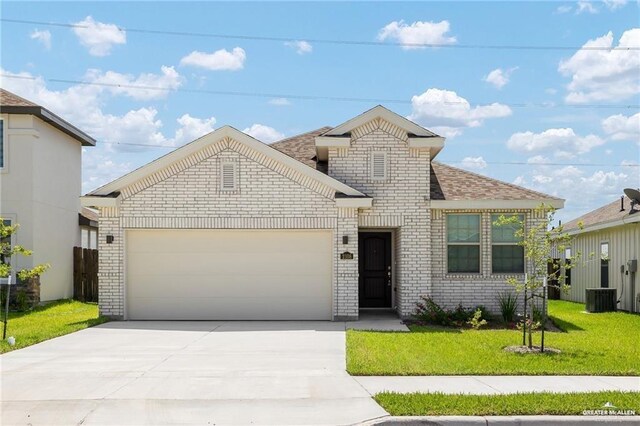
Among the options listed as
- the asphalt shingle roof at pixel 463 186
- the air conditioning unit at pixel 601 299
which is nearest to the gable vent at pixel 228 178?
the asphalt shingle roof at pixel 463 186

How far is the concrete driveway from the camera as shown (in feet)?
27.5

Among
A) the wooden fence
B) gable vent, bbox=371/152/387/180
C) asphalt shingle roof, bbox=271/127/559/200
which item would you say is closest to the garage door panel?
gable vent, bbox=371/152/387/180

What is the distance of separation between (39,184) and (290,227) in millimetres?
9192

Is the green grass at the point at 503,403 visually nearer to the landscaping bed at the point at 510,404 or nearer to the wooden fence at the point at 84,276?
the landscaping bed at the point at 510,404

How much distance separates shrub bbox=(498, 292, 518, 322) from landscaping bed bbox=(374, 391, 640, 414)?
846 centimetres

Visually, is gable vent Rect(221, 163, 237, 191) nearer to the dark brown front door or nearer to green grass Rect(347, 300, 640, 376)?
the dark brown front door

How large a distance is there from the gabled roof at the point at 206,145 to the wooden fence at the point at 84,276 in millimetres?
8524

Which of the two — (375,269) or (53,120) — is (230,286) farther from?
(53,120)

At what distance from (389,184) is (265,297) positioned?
14.1ft

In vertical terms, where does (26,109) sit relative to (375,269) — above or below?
above

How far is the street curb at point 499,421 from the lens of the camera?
7980 mm

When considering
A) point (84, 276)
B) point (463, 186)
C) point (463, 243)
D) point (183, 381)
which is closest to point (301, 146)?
point (463, 186)

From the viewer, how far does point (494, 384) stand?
9961 mm

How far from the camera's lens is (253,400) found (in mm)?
9047
